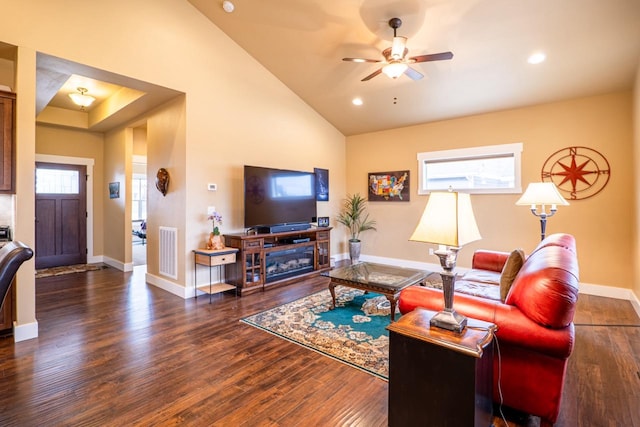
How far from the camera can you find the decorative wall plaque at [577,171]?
430 cm

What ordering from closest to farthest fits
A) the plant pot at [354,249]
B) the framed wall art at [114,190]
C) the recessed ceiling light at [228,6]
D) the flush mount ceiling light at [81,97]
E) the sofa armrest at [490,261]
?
the sofa armrest at [490,261] → the recessed ceiling light at [228,6] → the flush mount ceiling light at [81,97] → the framed wall art at [114,190] → the plant pot at [354,249]

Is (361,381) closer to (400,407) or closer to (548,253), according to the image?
(400,407)

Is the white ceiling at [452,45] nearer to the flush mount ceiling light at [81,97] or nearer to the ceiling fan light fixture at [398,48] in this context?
the ceiling fan light fixture at [398,48]

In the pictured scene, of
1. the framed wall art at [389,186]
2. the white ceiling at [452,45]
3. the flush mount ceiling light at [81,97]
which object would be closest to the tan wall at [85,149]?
the flush mount ceiling light at [81,97]

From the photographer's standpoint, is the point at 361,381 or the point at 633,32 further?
the point at 633,32

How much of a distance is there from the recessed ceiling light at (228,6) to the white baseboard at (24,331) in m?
4.17

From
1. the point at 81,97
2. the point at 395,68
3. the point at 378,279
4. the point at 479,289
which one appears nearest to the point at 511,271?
the point at 479,289

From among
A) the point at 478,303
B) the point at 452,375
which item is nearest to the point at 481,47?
the point at 478,303

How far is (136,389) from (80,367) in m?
0.67

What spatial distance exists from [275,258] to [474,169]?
381cm

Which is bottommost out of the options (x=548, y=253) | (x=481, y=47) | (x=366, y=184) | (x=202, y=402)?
(x=202, y=402)

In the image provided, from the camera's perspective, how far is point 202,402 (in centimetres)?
201

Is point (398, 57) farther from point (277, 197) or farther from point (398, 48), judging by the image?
point (277, 197)

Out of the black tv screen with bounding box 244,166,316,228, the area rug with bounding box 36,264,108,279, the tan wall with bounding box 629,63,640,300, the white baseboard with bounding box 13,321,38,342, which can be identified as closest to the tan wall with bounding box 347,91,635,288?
the tan wall with bounding box 629,63,640,300
